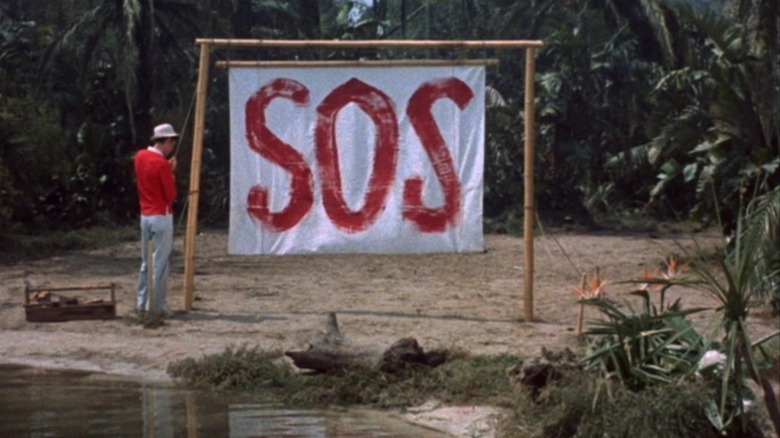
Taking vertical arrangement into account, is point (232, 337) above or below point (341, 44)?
below

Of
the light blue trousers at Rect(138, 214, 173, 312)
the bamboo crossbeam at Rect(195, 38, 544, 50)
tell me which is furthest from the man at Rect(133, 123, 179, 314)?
the bamboo crossbeam at Rect(195, 38, 544, 50)

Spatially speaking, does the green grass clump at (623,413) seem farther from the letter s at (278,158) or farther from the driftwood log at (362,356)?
the letter s at (278,158)

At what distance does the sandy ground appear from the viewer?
1180cm

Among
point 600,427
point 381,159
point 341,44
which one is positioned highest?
point 341,44

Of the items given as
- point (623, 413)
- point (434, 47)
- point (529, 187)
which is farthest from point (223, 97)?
point (623, 413)

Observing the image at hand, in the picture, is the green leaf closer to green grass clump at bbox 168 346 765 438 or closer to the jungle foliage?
the jungle foliage

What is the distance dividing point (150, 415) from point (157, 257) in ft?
12.7

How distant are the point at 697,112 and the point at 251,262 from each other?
21.3 feet

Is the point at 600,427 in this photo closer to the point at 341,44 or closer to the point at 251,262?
the point at 341,44

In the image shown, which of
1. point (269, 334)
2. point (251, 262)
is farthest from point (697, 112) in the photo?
point (269, 334)

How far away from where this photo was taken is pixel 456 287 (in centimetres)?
1581

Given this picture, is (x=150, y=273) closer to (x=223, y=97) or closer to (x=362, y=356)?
(x=362, y=356)

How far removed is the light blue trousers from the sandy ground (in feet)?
0.90

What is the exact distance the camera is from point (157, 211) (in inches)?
523
